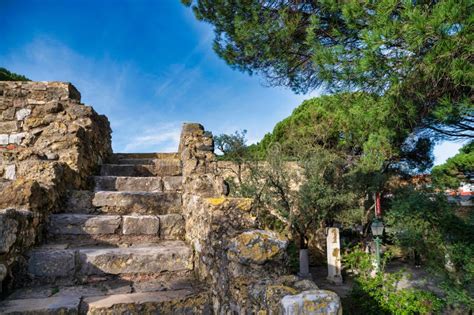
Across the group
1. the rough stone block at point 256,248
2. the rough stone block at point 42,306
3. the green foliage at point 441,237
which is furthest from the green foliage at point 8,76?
the green foliage at point 441,237

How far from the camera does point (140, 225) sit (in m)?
2.55

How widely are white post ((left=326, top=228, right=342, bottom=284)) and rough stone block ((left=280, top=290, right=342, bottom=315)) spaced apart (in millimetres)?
7829

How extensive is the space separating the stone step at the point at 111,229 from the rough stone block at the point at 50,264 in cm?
31

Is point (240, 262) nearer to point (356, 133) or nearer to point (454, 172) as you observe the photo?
point (356, 133)

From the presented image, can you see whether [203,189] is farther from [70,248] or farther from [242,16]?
[242,16]

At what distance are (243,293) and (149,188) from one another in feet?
7.06

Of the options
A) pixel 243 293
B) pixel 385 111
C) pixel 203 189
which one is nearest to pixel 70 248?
pixel 203 189

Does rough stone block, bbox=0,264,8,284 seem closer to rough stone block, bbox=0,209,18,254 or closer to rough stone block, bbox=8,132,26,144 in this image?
rough stone block, bbox=0,209,18,254

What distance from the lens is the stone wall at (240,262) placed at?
103 cm

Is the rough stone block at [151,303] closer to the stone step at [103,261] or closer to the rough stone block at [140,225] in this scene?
the stone step at [103,261]

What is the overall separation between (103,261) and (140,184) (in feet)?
4.17

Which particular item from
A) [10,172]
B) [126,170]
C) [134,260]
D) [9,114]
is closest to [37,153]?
[10,172]

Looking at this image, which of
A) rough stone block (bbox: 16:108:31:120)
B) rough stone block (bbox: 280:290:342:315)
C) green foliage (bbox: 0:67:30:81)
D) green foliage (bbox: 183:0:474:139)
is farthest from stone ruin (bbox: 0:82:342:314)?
green foliage (bbox: 0:67:30:81)

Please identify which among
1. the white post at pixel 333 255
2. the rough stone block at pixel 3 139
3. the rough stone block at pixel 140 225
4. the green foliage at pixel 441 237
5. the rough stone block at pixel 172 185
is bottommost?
the white post at pixel 333 255
